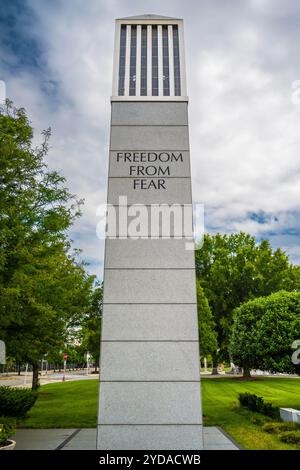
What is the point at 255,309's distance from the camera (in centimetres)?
1786

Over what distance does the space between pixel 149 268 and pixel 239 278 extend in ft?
93.6

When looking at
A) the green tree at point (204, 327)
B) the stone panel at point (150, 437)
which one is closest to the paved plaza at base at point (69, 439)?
the stone panel at point (150, 437)

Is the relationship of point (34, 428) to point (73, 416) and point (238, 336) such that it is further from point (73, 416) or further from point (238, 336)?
point (238, 336)

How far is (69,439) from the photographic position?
435 inches

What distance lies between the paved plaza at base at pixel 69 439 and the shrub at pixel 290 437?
1.61 metres

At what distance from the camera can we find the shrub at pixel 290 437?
10461 millimetres

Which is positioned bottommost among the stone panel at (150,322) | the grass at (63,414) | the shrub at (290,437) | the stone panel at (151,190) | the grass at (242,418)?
the grass at (63,414)

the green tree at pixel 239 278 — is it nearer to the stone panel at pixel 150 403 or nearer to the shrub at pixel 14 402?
the shrub at pixel 14 402

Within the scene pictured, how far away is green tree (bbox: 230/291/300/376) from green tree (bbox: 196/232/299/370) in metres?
18.0

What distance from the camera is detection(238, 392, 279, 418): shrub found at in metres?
14.9

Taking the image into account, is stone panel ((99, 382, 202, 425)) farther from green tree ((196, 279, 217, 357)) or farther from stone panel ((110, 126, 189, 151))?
green tree ((196, 279, 217, 357))

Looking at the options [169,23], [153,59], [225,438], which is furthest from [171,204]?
[225,438]

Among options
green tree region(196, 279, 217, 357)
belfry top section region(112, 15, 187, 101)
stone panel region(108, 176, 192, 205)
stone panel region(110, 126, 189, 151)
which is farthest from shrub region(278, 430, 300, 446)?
green tree region(196, 279, 217, 357)

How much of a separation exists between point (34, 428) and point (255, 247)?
30558mm
